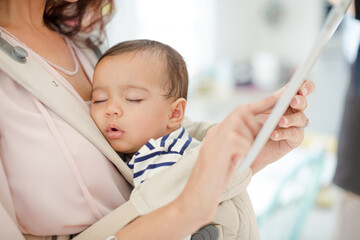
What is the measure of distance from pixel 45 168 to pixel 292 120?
486 mm

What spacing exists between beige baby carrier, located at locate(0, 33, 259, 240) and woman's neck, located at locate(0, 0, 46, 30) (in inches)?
8.3

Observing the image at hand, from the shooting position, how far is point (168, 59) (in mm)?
982

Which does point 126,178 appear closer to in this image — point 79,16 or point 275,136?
point 275,136

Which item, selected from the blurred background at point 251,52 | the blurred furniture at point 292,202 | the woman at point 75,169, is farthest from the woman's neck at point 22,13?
the blurred background at point 251,52

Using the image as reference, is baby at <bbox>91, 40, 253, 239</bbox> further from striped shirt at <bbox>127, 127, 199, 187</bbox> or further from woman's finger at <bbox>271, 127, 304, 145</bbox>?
woman's finger at <bbox>271, 127, 304, 145</bbox>

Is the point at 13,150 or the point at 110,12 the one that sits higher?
the point at 110,12

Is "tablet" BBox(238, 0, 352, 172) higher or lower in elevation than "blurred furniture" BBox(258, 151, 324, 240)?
higher

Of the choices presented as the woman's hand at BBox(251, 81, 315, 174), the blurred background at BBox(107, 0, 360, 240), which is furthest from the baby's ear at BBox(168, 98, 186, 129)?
the blurred background at BBox(107, 0, 360, 240)

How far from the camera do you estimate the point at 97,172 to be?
2.61ft

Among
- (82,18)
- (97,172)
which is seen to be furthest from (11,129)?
(82,18)

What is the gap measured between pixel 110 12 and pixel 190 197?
818 mm

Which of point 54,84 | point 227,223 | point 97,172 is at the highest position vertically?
point 54,84

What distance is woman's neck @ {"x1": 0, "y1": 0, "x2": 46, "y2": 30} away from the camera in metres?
0.94

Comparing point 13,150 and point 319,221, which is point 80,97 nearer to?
point 13,150
